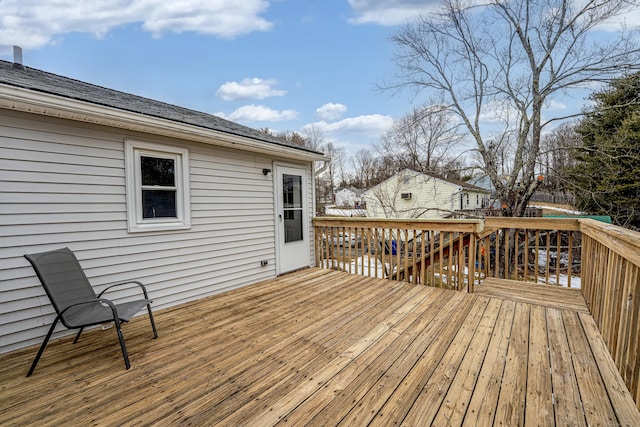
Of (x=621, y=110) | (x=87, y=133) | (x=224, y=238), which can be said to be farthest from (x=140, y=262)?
(x=621, y=110)

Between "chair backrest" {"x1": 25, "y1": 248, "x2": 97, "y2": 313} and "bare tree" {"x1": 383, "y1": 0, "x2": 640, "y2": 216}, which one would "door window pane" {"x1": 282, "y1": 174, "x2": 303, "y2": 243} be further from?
"bare tree" {"x1": 383, "y1": 0, "x2": 640, "y2": 216}

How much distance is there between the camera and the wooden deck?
5.68 feet

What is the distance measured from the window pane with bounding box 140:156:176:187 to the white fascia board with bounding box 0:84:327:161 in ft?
1.16

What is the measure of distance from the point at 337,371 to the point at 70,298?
2322mm

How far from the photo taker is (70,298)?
2.46 metres

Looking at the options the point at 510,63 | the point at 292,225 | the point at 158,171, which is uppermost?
the point at 510,63

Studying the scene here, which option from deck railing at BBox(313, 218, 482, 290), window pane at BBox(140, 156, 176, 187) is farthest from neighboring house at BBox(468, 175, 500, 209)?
window pane at BBox(140, 156, 176, 187)

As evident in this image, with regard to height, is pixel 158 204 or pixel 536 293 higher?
pixel 158 204

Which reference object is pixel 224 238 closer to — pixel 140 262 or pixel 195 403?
pixel 140 262

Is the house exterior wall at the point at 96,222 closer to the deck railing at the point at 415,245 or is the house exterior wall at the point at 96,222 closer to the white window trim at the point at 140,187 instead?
the white window trim at the point at 140,187

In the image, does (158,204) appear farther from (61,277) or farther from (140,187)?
(61,277)

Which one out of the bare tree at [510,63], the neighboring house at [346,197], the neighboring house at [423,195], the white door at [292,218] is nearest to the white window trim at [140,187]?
the white door at [292,218]

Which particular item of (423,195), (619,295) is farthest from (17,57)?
(423,195)

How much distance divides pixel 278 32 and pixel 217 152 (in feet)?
17.4
